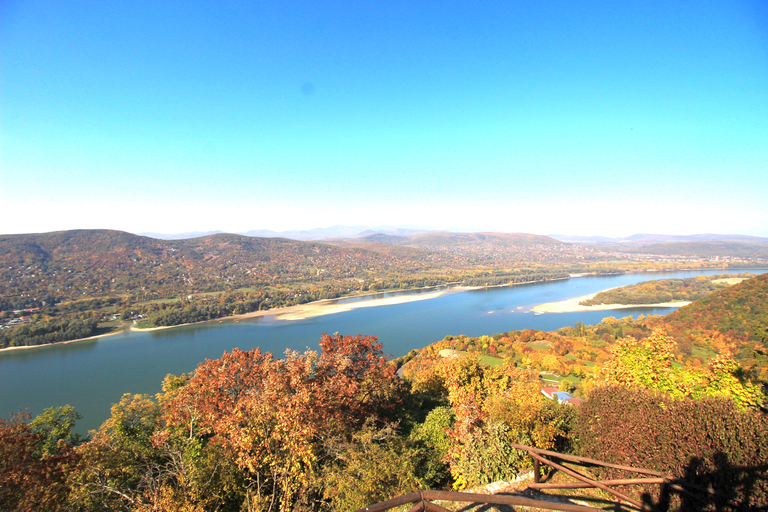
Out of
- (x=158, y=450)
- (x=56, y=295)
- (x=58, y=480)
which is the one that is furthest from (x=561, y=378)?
(x=56, y=295)

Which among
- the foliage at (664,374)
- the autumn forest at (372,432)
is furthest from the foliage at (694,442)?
the foliage at (664,374)

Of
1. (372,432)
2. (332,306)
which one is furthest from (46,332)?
(372,432)

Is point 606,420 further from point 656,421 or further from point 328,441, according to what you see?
point 328,441

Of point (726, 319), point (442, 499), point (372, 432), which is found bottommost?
point (726, 319)

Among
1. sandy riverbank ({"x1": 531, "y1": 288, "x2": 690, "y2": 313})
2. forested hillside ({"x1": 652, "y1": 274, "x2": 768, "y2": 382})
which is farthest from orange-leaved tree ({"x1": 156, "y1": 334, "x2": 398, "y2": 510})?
sandy riverbank ({"x1": 531, "y1": 288, "x2": 690, "y2": 313})

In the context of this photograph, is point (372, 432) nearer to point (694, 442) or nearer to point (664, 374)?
point (694, 442)

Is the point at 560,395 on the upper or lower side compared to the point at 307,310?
upper

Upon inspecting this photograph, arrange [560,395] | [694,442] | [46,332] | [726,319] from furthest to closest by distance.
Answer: [46,332] → [726,319] → [560,395] → [694,442]

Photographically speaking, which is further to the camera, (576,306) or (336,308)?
(336,308)

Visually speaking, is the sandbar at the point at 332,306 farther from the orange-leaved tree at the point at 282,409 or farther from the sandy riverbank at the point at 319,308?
the orange-leaved tree at the point at 282,409
